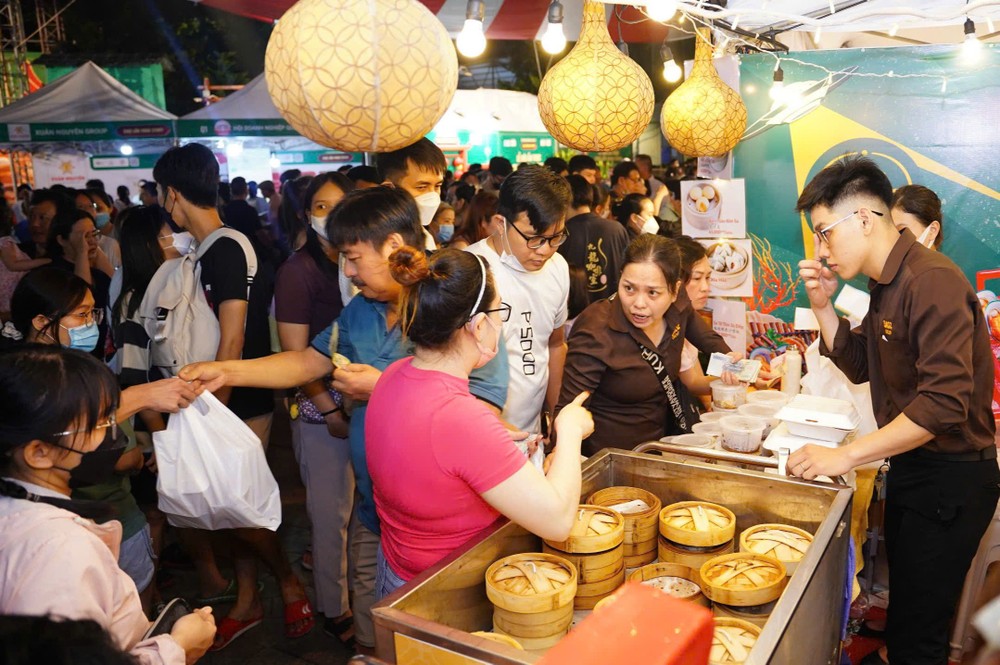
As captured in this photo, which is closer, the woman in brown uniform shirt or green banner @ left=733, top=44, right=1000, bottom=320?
the woman in brown uniform shirt

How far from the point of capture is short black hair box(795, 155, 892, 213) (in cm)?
244

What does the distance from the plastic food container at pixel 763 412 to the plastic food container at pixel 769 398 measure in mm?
46

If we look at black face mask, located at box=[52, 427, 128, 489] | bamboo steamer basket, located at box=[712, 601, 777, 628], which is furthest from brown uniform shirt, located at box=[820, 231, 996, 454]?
black face mask, located at box=[52, 427, 128, 489]

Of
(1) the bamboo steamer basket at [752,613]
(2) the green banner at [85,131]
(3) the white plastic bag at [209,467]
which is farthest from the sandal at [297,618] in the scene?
(2) the green banner at [85,131]

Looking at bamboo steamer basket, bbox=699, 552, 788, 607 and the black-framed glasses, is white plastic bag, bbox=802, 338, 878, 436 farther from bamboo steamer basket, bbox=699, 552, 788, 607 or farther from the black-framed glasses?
bamboo steamer basket, bbox=699, 552, 788, 607

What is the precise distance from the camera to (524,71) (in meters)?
21.2

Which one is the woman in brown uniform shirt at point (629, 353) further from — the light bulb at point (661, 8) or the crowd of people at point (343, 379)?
the light bulb at point (661, 8)

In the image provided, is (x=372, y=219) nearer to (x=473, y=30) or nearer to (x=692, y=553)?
(x=473, y=30)

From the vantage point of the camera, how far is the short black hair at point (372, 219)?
90.0 inches

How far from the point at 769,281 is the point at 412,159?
2.48 meters

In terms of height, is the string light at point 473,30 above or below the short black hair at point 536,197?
above

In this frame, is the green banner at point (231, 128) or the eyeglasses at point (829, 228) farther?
the green banner at point (231, 128)

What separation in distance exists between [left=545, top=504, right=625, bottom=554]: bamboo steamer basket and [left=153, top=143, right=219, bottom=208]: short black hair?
211 cm

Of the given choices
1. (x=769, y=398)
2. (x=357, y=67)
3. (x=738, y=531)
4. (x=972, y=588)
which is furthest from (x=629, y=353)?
(x=972, y=588)
